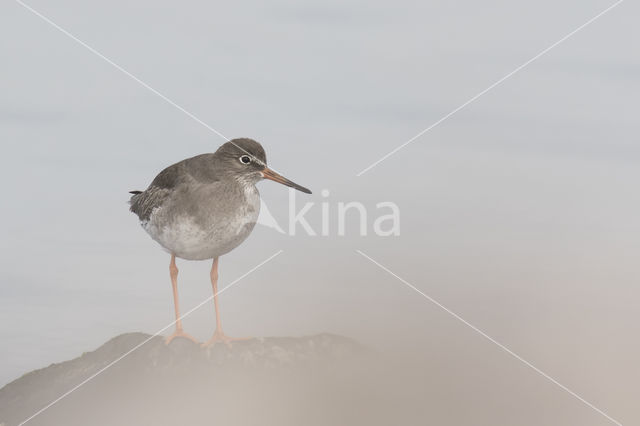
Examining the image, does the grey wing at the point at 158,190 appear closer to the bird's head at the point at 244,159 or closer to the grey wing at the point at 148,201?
the grey wing at the point at 148,201

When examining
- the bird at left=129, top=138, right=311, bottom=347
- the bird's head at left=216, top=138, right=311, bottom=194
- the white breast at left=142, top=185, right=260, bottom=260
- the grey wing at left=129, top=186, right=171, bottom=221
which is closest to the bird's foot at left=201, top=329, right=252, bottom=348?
the bird at left=129, top=138, right=311, bottom=347

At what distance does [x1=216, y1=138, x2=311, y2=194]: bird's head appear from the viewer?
13.0 m

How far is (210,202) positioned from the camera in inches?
504

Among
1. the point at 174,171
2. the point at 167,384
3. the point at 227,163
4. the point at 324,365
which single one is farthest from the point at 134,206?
the point at 324,365

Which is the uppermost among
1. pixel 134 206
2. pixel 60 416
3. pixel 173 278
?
pixel 134 206

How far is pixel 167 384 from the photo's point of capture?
13047 mm

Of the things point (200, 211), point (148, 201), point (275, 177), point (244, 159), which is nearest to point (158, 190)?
point (148, 201)

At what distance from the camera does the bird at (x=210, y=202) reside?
12781mm

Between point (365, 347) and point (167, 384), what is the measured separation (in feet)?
10.7

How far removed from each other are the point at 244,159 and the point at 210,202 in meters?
0.84

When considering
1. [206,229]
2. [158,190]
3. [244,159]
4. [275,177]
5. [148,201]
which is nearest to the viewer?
[206,229]

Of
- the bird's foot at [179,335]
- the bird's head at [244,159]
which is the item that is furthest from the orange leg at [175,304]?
the bird's head at [244,159]

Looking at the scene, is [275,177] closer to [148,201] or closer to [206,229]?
[206,229]

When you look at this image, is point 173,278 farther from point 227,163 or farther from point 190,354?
point 227,163
